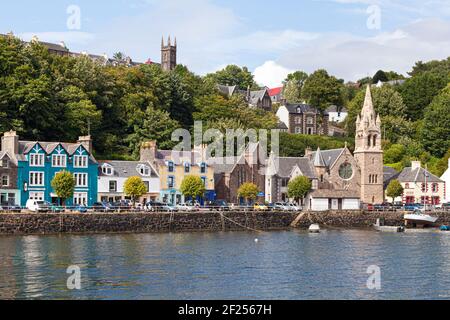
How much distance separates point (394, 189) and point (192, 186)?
30162mm

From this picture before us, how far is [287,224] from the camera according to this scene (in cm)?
8662

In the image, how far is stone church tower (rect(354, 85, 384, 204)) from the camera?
104 meters

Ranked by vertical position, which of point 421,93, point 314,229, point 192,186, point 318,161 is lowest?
point 314,229

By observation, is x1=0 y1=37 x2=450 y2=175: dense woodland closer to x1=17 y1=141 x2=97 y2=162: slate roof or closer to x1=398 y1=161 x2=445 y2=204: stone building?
x1=398 y1=161 x2=445 y2=204: stone building

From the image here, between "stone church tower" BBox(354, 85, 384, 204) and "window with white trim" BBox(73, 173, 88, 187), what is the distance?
3770 cm

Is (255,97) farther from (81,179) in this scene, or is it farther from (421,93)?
(81,179)

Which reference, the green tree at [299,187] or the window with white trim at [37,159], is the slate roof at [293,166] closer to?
the green tree at [299,187]

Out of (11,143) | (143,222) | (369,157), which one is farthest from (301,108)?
(143,222)

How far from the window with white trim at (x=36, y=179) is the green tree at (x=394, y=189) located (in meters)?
46.4

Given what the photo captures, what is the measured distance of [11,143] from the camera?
82062 mm

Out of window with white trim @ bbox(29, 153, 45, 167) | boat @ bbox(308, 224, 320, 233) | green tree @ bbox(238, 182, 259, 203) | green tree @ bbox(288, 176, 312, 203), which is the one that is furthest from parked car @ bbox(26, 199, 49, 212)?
green tree @ bbox(288, 176, 312, 203)

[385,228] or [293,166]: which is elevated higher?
[293,166]

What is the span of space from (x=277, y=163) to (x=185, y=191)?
17.0m

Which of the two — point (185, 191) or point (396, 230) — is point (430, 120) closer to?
point (396, 230)
